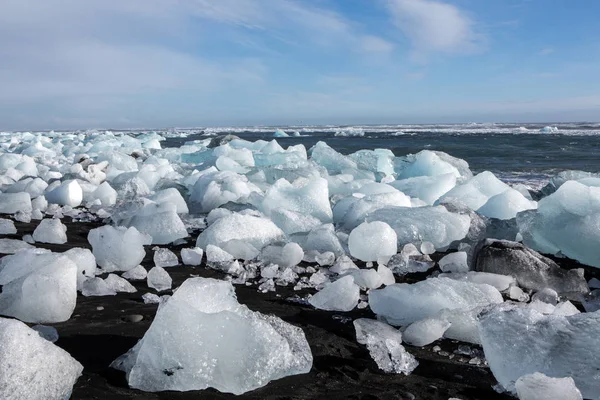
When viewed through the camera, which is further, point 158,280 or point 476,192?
point 476,192

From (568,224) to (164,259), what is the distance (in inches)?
106

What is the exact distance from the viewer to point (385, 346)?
1748 millimetres

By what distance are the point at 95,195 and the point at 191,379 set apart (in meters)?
4.40

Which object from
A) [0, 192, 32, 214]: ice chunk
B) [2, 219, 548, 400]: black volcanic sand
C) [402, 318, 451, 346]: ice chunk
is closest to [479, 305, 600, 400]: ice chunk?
[2, 219, 548, 400]: black volcanic sand

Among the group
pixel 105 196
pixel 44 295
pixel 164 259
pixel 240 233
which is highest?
pixel 44 295

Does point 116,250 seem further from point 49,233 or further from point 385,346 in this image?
point 385,346

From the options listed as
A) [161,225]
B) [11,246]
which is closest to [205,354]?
[11,246]

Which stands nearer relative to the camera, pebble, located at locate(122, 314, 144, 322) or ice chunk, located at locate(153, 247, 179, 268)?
pebble, located at locate(122, 314, 144, 322)

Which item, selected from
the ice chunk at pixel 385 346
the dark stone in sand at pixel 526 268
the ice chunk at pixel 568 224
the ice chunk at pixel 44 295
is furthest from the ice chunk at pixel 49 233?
the ice chunk at pixel 568 224

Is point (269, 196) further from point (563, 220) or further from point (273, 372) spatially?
point (273, 372)

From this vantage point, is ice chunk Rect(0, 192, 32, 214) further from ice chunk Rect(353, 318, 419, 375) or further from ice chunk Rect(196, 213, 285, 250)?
ice chunk Rect(353, 318, 419, 375)

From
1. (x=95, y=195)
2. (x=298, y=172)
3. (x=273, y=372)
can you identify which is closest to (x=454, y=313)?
(x=273, y=372)

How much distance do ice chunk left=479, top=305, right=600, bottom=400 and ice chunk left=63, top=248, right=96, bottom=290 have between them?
1.86 meters

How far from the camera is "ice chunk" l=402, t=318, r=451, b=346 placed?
6.09ft
